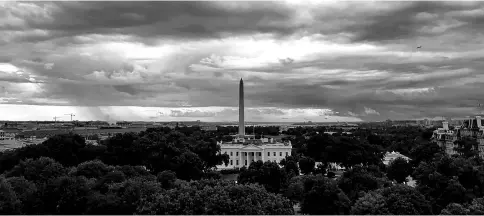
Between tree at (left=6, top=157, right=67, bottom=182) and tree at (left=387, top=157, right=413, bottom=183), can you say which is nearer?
tree at (left=6, top=157, right=67, bottom=182)

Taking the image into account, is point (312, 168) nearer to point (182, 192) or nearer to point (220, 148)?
point (220, 148)

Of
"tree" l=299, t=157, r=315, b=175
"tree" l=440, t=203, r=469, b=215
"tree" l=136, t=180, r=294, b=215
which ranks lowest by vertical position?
"tree" l=299, t=157, r=315, b=175

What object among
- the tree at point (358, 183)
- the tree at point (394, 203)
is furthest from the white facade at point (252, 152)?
the tree at point (394, 203)

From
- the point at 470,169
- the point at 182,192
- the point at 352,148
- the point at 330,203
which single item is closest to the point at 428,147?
the point at 352,148

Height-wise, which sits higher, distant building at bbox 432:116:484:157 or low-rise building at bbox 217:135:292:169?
distant building at bbox 432:116:484:157

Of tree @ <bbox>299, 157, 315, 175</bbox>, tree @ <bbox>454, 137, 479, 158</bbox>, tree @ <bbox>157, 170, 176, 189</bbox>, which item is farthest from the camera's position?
tree @ <bbox>454, 137, 479, 158</bbox>

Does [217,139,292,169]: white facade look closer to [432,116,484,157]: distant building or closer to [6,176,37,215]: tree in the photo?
[432,116,484,157]: distant building

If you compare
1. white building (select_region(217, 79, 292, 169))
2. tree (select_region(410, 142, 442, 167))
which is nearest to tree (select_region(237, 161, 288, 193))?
tree (select_region(410, 142, 442, 167))

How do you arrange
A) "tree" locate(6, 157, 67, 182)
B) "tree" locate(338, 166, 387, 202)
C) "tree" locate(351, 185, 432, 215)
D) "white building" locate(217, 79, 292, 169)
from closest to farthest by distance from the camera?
"tree" locate(351, 185, 432, 215), "tree" locate(338, 166, 387, 202), "tree" locate(6, 157, 67, 182), "white building" locate(217, 79, 292, 169)
